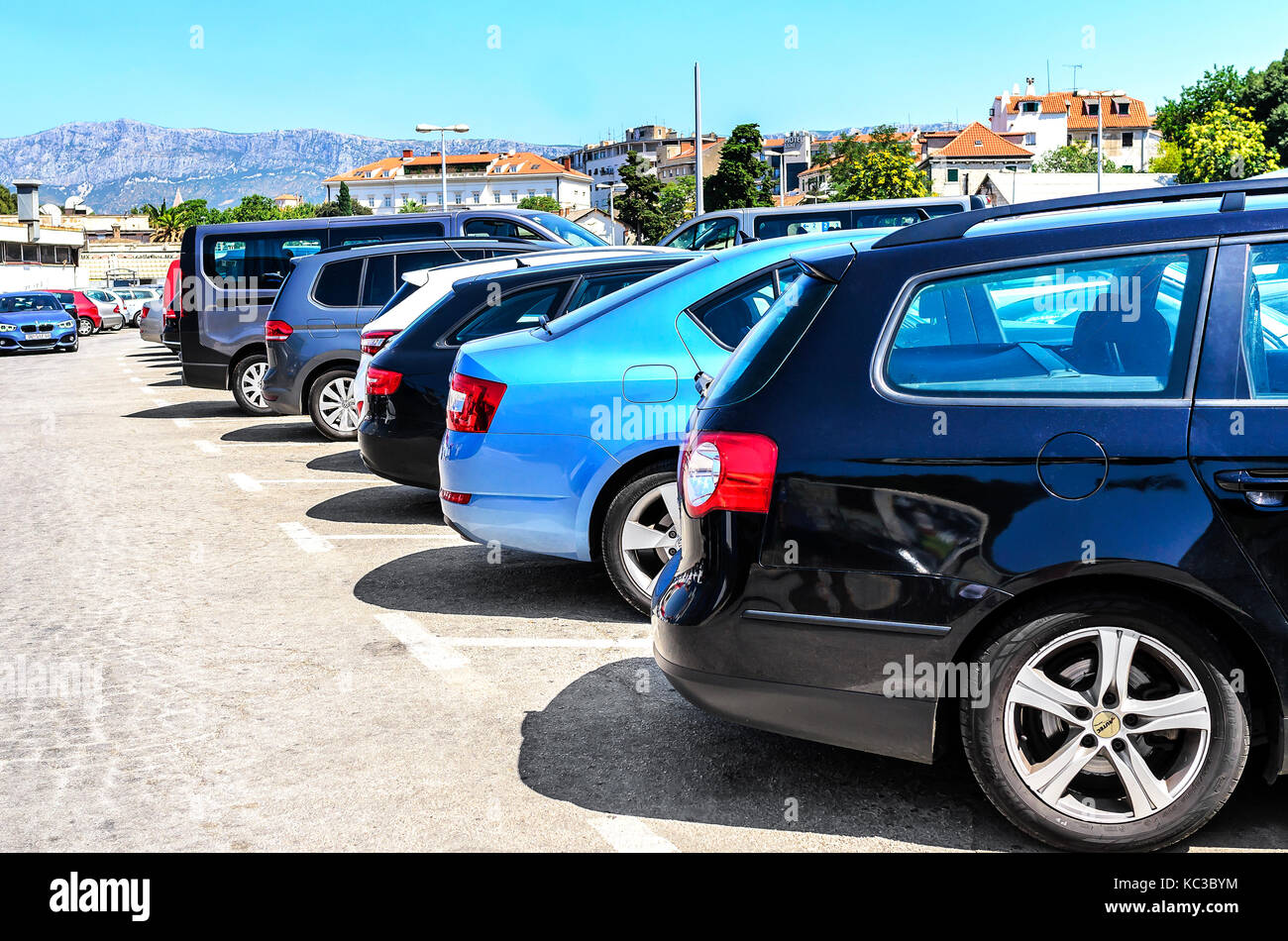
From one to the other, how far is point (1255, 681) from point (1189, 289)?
102 centimetres

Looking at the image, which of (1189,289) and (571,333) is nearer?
(1189,289)

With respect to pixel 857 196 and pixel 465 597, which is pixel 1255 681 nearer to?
pixel 465 597

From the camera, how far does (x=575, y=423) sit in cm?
572

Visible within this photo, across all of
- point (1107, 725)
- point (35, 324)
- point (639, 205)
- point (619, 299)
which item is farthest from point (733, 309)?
point (639, 205)

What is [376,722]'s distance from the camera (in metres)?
4.58

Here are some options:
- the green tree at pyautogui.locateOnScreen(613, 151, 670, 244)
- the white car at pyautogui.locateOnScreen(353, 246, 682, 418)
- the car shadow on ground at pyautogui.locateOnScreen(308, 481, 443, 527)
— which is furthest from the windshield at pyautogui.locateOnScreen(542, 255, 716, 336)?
the green tree at pyautogui.locateOnScreen(613, 151, 670, 244)

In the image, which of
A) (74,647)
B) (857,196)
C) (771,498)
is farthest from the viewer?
(857,196)

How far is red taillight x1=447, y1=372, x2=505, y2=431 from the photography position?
5895mm

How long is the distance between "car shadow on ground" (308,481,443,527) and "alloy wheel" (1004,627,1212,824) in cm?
573

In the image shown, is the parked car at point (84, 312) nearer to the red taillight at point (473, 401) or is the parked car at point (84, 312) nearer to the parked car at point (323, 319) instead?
the parked car at point (323, 319)

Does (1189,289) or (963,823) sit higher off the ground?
(1189,289)

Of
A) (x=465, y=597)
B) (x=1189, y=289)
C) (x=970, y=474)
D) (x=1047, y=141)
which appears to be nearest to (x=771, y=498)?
(x=970, y=474)

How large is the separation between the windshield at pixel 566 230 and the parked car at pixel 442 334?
8738 mm

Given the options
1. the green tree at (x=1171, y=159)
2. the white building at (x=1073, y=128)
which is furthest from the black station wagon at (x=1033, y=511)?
the white building at (x=1073, y=128)
